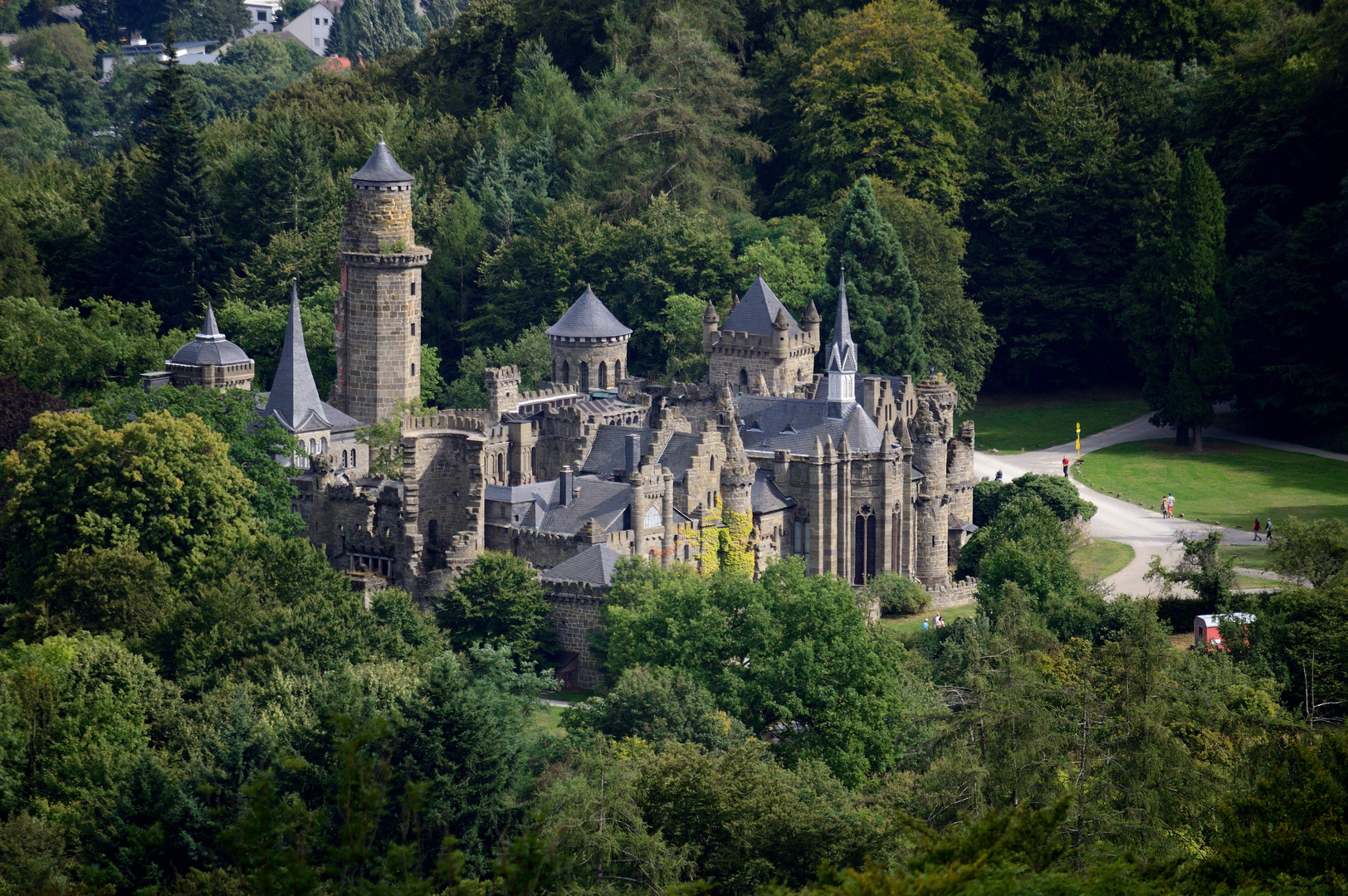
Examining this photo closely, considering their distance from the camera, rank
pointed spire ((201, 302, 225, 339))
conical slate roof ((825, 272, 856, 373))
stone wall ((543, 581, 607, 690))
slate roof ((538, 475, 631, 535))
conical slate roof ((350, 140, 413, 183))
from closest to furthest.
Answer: stone wall ((543, 581, 607, 690)) < slate roof ((538, 475, 631, 535)) < conical slate roof ((825, 272, 856, 373)) < conical slate roof ((350, 140, 413, 183)) < pointed spire ((201, 302, 225, 339))

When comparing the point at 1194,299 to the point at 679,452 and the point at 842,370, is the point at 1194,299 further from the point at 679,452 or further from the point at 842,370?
the point at 679,452

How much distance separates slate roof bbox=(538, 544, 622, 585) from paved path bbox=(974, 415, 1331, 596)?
1886cm

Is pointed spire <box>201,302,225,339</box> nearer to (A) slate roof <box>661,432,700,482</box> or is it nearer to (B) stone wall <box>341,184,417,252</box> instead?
(B) stone wall <box>341,184,417,252</box>

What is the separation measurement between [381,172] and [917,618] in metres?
30.4

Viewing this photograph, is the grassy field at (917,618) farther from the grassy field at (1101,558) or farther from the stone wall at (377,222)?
the stone wall at (377,222)

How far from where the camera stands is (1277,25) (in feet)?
393

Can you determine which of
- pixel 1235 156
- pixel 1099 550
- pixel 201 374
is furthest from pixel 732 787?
pixel 1235 156

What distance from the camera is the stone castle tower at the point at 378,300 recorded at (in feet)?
320

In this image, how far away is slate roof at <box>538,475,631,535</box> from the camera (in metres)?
86.0

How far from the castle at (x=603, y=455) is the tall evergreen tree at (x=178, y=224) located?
22775 mm

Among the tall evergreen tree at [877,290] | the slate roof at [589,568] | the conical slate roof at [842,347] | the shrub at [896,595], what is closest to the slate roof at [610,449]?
the conical slate roof at [842,347]

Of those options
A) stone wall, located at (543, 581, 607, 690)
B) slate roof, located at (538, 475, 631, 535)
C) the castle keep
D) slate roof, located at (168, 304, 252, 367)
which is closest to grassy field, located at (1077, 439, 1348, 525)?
the castle keep

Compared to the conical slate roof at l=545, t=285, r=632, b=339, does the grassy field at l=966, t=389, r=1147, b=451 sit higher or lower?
lower

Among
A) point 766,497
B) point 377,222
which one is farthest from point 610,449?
point 377,222
